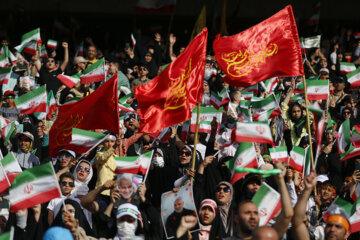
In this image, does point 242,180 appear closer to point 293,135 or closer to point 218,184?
point 218,184

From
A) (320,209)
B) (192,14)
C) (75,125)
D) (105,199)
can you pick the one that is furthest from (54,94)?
(192,14)

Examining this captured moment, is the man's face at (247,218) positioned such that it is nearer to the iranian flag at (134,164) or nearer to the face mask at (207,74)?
the iranian flag at (134,164)

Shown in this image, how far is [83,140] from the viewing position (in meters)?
9.99

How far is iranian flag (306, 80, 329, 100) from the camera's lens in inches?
492

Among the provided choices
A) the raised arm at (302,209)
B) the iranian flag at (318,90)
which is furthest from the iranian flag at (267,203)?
the iranian flag at (318,90)

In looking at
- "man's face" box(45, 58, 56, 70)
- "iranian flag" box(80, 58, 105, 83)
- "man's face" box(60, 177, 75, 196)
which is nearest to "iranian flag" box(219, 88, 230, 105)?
"iranian flag" box(80, 58, 105, 83)

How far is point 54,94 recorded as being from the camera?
14.5 metres

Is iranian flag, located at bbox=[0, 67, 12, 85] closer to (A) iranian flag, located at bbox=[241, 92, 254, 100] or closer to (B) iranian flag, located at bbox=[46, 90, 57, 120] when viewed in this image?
(B) iranian flag, located at bbox=[46, 90, 57, 120]

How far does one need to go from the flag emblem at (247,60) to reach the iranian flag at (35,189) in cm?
317

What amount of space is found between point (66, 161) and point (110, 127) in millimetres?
751

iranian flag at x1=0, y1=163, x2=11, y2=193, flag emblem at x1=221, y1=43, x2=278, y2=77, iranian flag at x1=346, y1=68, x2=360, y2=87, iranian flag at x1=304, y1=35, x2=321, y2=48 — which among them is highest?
flag emblem at x1=221, y1=43, x2=278, y2=77

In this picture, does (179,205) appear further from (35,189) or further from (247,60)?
(247,60)

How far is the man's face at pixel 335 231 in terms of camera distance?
764cm

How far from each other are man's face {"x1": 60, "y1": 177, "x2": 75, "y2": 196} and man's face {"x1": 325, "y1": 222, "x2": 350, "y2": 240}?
305 centimetres
